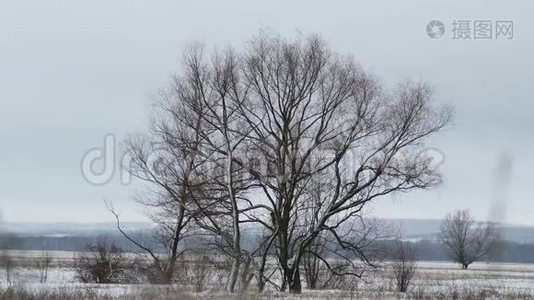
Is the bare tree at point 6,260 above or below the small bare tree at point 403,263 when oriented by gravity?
above

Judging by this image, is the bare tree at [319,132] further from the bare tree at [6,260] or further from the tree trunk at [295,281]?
the bare tree at [6,260]

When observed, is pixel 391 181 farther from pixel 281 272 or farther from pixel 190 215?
pixel 190 215

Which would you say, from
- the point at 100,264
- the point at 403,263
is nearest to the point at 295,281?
the point at 403,263

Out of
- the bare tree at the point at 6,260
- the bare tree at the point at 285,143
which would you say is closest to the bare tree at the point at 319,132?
the bare tree at the point at 285,143

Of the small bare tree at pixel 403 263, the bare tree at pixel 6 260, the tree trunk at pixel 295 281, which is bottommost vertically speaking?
the tree trunk at pixel 295 281

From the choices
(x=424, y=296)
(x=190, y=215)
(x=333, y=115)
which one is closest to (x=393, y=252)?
(x=333, y=115)

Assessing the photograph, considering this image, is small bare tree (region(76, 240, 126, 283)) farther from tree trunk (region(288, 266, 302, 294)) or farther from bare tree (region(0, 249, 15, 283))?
bare tree (region(0, 249, 15, 283))

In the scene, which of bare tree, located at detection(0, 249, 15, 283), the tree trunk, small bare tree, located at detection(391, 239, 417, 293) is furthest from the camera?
small bare tree, located at detection(391, 239, 417, 293)

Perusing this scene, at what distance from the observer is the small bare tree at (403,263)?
2764 centimetres

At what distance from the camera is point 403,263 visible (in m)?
28.2

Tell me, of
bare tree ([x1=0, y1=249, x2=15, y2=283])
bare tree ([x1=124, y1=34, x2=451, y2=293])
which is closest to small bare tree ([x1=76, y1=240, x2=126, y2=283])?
bare tree ([x1=124, y1=34, x2=451, y2=293])

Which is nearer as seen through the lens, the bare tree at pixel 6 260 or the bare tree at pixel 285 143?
the bare tree at pixel 6 260

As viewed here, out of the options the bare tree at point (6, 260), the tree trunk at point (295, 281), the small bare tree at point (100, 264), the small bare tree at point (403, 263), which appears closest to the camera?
the bare tree at point (6, 260)

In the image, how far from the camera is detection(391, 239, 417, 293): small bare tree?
1088 inches
